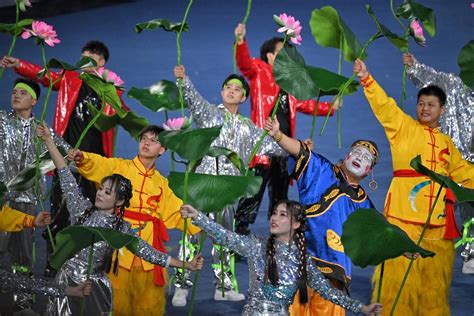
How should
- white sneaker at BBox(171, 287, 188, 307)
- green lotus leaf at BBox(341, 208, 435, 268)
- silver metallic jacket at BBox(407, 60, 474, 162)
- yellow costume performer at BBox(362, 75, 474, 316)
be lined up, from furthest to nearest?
1. silver metallic jacket at BBox(407, 60, 474, 162)
2. white sneaker at BBox(171, 287, 188, 307)
3. yellow costume performer at BBox(362, 75, 474, 316)
4. green lotus leaf at BBox(341, 208, 435, 268)

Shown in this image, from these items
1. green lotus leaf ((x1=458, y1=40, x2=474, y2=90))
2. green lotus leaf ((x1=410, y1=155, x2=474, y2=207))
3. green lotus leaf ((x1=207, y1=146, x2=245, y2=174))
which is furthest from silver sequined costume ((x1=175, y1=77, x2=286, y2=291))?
green lotus leaf ((x1=410, y1=155, x2=474, y2=207))

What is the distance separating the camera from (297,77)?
4.18 metres

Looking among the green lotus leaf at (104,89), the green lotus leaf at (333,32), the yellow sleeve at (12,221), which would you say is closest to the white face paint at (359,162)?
the green lotus leaf at (333,32)

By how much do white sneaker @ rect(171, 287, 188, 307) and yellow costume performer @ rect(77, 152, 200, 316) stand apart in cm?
43

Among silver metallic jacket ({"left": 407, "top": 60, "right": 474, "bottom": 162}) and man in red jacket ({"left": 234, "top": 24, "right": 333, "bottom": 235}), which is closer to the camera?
silver metallic jacket ({"left": 407, "top": 60, "right": 474, "bottom": 162})

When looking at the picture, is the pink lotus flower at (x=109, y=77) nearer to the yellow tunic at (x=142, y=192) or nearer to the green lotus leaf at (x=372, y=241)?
the yellow tunic at (x=142, y=192)

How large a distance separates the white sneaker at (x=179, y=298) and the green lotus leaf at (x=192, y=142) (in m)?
1.50

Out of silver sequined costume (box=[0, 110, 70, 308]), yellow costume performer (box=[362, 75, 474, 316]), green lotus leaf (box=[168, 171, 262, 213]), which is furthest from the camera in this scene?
silver sequined costume (box=[0, 110, 70, 308])

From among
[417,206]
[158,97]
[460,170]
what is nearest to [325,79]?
[158,97]

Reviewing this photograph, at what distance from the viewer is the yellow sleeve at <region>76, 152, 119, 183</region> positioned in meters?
4.71

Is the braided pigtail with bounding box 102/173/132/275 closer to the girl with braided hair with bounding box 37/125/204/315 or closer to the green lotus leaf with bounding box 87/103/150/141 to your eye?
the girl with braided hair with bounding box 37/125/204/315

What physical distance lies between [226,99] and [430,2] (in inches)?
136

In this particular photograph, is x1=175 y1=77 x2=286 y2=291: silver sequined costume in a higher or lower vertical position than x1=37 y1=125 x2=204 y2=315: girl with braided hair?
higher

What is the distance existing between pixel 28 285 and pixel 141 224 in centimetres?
59
